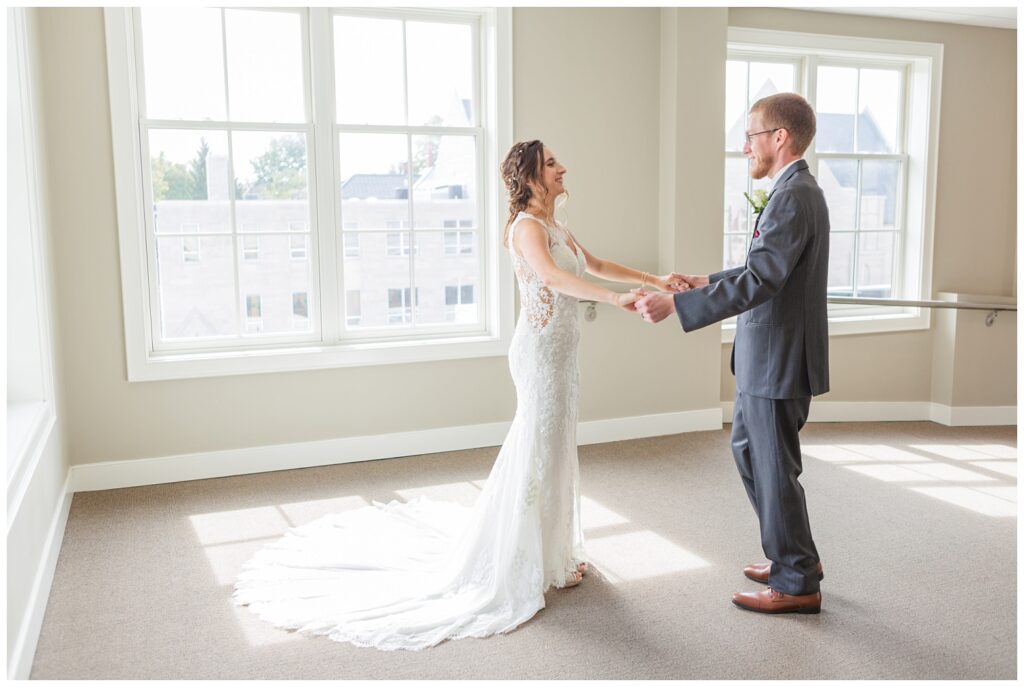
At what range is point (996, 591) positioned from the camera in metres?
2.99

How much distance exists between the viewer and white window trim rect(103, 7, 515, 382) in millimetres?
4020

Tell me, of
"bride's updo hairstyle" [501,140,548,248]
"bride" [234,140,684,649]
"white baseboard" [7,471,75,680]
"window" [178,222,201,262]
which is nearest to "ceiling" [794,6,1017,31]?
"bride's updo hairstyle" [501,140,548,248]

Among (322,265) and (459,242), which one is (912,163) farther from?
A: (322,265)

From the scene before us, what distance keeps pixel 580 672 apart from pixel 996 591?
1.57 m

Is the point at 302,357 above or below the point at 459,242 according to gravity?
below

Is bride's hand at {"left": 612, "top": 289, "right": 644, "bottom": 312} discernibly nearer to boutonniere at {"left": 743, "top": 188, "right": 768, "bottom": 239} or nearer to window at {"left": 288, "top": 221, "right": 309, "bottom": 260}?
boutonniere at {"left": 743, "top": 188, "right": 768, "bottom": 239}

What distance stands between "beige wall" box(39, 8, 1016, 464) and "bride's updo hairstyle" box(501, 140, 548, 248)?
1842 millimetres

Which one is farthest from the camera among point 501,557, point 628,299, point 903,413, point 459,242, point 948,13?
point 903,413

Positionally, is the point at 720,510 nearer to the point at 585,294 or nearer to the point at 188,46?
the point at 585,294

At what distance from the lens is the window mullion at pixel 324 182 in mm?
4375

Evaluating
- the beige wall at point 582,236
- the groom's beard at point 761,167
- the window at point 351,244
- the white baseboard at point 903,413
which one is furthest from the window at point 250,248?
the white baseboard at point 903,413

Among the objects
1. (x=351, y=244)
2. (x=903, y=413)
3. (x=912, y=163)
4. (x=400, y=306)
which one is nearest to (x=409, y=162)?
(x=351, y=244)

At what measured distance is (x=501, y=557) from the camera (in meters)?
2.87

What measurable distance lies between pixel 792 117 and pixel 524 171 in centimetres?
88
